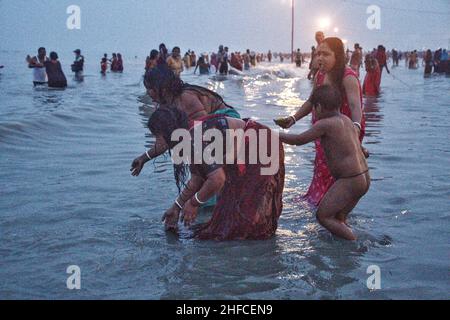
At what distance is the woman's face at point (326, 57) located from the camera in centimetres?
466

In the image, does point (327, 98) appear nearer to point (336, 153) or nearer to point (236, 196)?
point (336, 153)

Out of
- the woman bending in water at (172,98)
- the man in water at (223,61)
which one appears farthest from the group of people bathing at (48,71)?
the woman bending in water at (172,98)

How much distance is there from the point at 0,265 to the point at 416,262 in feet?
9.65

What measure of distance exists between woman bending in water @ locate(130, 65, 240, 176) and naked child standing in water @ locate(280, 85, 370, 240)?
697mm

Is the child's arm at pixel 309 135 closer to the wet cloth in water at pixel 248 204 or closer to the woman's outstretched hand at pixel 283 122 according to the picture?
the wet cloth in water at pixel 248 204

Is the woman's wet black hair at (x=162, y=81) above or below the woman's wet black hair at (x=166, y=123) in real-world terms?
above

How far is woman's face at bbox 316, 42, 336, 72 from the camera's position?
466 cm

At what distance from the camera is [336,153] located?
4129mm

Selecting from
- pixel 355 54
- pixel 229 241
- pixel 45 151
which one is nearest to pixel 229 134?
pixel 229 241

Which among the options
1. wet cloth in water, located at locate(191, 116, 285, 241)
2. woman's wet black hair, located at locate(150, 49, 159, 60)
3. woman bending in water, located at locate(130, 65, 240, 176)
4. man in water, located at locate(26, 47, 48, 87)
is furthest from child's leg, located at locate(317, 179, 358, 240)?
man in water, located at locate(26, 47, 48, 87)

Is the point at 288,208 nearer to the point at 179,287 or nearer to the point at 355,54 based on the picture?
the point at 179,287

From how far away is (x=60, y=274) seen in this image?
3.62m

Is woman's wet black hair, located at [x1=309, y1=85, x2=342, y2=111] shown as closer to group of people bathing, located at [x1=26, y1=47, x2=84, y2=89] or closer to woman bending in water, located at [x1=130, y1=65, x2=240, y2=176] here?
woman bending in water, located at [x1=130, y1=65, x2=240, y2=176]

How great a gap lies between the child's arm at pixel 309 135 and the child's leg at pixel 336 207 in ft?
1.33
